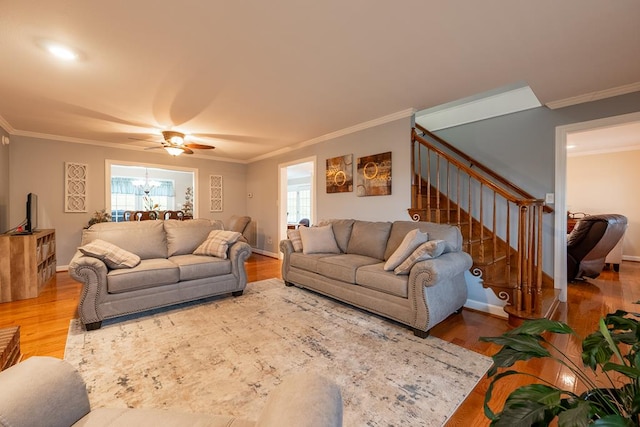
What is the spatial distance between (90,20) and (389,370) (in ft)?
10.2

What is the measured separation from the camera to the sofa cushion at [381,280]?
2.53 m

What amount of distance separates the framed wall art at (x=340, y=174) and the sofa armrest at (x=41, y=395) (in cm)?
388

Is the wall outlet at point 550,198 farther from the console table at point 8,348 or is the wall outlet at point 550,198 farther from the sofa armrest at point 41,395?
the console table at point 8,348

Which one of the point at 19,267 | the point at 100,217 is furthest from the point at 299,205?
the point at 19,267

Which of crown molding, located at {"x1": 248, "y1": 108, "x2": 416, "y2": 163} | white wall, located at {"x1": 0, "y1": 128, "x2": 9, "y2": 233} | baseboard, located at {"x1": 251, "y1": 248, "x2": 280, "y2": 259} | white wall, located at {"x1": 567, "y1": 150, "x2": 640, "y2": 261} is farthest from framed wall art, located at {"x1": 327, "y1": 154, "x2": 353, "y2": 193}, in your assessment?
white wall, located at {"x1": 567, "y1": 150, "x2": 640, "y2": 261}

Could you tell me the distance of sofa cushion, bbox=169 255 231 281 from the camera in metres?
3.08

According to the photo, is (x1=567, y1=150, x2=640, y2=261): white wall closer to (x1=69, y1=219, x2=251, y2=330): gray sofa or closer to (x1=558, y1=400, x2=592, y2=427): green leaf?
(x1=69, y1=219, x2=251, y2=330): gray sofa

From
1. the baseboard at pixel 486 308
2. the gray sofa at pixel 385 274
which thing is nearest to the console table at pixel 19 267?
the gray sofa at pixel 385 274

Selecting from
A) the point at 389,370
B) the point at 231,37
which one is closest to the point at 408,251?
the point at 389,370

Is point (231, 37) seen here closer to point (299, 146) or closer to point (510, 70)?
point (510, 70)

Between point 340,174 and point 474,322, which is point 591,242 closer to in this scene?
point 474,322

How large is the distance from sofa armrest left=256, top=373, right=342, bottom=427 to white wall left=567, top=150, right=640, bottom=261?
7821mm

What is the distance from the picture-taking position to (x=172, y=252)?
138 inches

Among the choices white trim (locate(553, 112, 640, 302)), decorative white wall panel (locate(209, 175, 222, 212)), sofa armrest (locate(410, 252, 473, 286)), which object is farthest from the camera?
decorative white wall panel (locate(209, 175, 222, 212))
